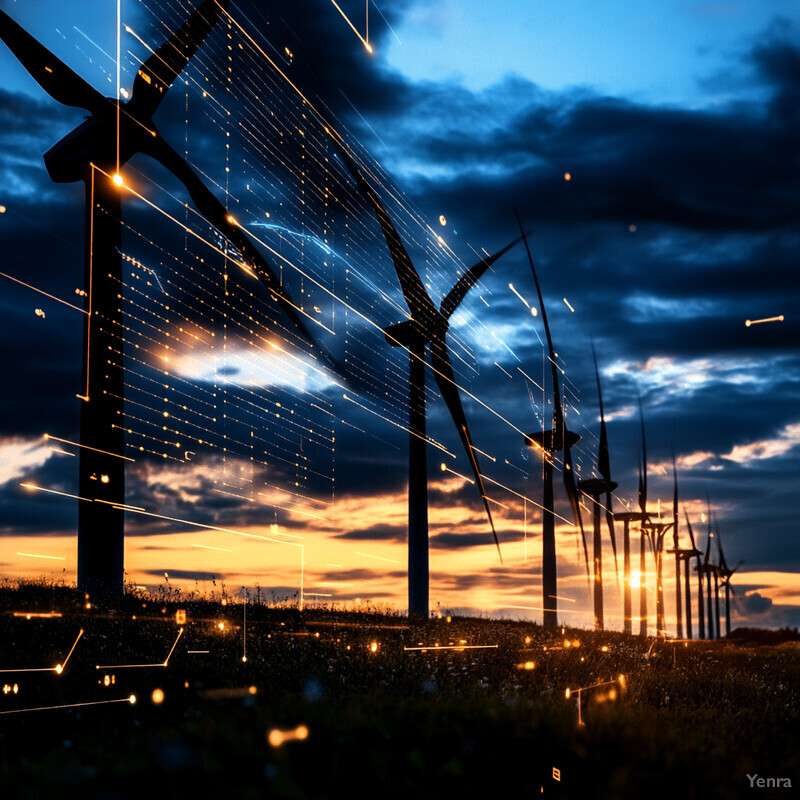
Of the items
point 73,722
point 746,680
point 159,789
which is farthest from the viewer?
point 746,680

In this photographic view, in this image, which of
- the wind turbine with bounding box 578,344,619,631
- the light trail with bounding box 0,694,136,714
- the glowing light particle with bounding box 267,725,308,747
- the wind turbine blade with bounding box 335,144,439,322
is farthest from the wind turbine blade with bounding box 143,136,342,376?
the wind turbine with bounding box 578,344,619,631

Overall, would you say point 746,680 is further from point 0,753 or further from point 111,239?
point 111,239

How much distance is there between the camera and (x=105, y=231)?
18.6 meters

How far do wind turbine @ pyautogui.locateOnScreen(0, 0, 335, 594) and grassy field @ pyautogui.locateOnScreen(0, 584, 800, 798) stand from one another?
151 centimetres

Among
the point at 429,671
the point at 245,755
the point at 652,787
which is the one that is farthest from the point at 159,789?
the point at 429,671

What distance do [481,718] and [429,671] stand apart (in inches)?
260

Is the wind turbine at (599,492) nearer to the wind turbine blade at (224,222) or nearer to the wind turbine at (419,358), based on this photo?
the wind turbine at (419,358)

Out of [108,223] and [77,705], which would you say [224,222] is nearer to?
[108,223]

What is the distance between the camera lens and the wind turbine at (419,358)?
26.4m

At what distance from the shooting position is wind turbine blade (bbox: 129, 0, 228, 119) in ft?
63.8

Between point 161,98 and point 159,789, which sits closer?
point 159,789

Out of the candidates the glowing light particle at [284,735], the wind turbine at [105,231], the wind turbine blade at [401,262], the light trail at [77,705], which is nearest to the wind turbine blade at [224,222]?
the wind turbine at [105,231]

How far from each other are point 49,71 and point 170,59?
111 inches

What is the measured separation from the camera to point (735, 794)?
21.9ft
